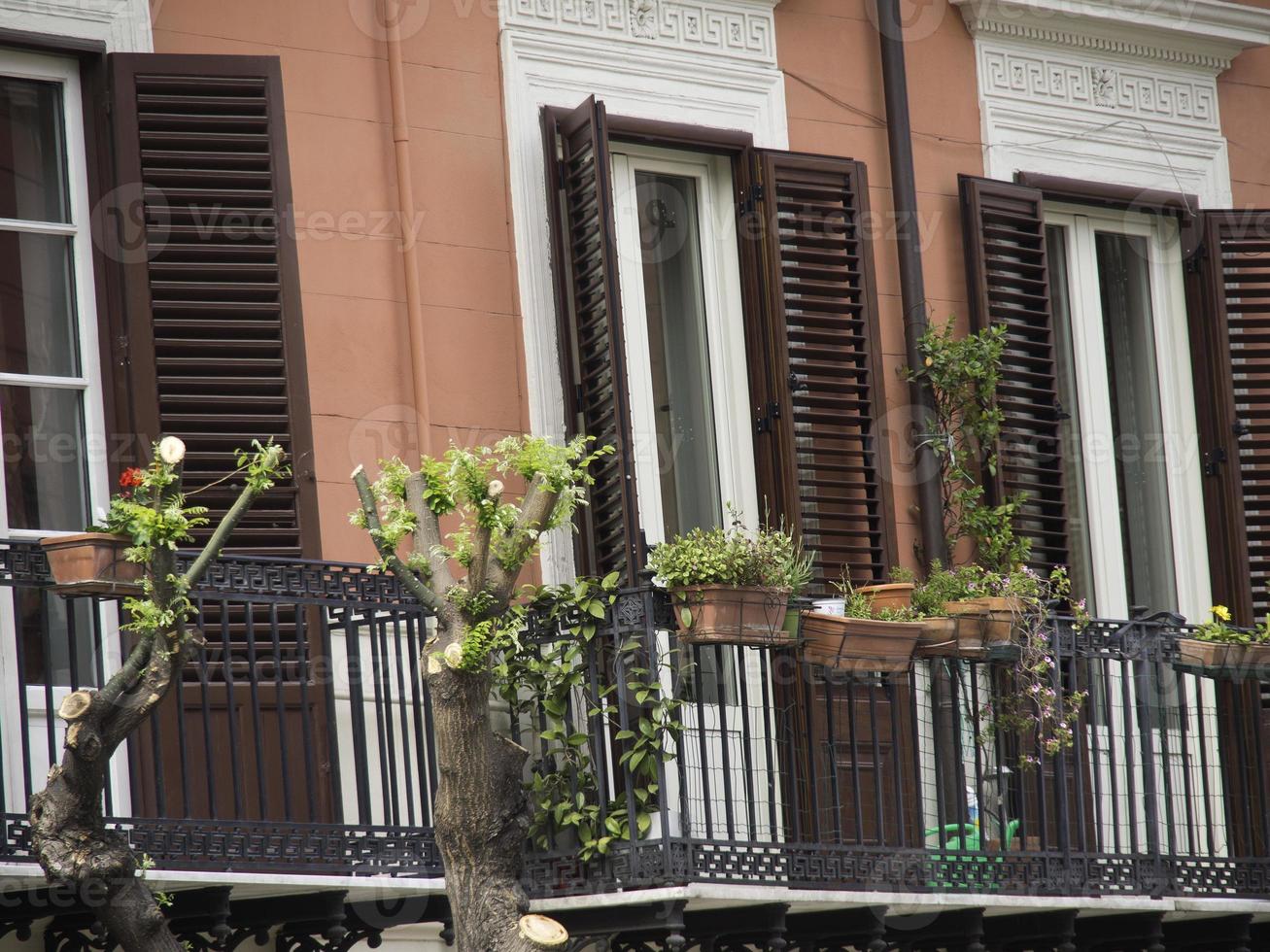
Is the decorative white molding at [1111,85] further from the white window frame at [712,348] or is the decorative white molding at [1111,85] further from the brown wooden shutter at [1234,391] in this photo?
the white window frame at [712,348]

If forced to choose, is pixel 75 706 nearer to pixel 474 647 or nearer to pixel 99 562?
pixel 99 562

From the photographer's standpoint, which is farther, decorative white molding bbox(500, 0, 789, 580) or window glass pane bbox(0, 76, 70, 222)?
decorative white molding bbox(500, 0, 789, 580)

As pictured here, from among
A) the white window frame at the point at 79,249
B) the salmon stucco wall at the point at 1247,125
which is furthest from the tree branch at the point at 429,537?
the salmon stucco wall at the point at 1247,125

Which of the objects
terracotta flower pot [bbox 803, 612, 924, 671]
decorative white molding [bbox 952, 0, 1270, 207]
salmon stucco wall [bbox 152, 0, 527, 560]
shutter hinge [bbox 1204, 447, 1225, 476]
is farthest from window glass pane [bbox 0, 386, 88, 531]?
shutter hinge [bbox 1204, 447, 1225, 476]

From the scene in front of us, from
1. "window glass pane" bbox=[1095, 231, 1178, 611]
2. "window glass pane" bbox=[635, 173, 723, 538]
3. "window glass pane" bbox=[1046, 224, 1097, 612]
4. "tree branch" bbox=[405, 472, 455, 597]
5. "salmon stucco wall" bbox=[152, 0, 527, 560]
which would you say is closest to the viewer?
"tree branch" bbox=[405, 472, 455, 597]

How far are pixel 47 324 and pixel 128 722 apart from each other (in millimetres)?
2533

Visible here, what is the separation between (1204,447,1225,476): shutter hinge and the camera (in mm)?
11930

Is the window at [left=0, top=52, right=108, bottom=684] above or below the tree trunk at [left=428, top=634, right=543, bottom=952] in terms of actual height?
above

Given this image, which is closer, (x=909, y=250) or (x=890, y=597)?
(x=890, y=597)

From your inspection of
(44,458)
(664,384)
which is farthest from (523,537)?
(664,384)

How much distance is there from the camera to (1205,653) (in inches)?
409

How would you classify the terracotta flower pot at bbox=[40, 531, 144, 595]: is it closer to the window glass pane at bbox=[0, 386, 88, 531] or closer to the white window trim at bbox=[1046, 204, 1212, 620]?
the window glass pane at bbox=[0, 386, 88, 531]

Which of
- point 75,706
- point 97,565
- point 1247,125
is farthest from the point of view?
point 1247,125

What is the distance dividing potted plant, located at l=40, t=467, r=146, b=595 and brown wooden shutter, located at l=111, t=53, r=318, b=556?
4.84 ft
